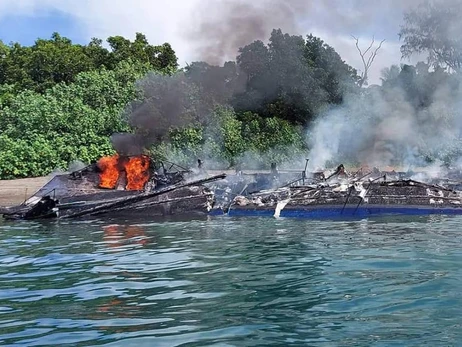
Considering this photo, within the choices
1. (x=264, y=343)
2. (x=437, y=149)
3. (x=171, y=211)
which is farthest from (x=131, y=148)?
(x=264, y=343)

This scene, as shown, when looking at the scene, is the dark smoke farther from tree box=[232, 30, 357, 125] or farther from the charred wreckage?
the charred wreckage

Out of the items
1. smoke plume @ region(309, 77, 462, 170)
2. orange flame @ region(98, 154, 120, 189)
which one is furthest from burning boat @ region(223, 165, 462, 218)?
smoke plume @ region(309, 77, 462, 170)

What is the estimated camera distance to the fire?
24.5 m

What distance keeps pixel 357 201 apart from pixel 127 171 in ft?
29.8

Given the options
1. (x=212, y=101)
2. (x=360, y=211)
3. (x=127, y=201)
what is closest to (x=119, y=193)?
(x=127, y=201)

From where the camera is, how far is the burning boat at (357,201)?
21516mm

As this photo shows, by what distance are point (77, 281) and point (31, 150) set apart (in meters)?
24.0

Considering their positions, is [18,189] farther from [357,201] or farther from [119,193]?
[357,201]

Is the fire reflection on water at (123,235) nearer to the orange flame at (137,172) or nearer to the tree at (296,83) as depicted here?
the orange flame at (137,172)

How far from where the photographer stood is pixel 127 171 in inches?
974

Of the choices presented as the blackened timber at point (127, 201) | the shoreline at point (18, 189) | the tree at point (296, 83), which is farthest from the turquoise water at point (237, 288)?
the tree at point (296, 83)

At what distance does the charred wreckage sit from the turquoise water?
13.6 feet

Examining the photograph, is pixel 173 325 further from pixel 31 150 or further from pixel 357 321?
pixel 31 150

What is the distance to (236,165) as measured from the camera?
3788 centimetres
